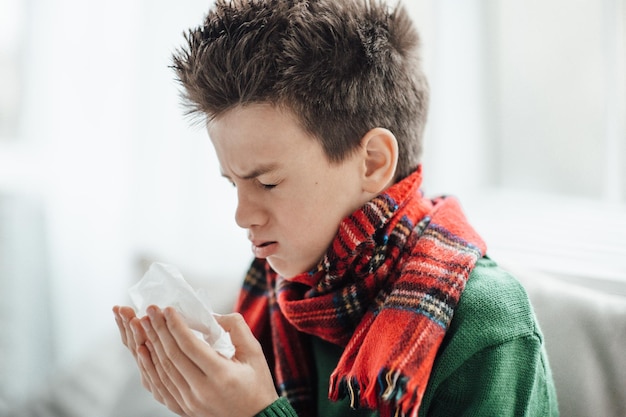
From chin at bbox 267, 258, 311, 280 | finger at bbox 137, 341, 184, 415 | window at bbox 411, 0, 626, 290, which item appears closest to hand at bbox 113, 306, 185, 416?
finger at bbox 137, 341, 184, 415

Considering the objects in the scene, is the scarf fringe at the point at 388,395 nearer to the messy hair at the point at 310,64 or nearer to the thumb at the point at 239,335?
the thumb at the point at 239,335

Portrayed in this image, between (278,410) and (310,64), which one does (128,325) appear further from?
(310,64)

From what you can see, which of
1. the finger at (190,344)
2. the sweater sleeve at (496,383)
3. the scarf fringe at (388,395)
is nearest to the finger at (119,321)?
the finger at (190,344)

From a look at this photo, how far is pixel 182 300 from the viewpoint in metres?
0.97

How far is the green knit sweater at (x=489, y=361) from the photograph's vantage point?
2.82 feet

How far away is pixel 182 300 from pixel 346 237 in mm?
245

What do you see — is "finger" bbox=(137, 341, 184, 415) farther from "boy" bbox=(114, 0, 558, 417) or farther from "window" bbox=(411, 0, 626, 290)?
"window" bbox=(411, 0, 626, 290)

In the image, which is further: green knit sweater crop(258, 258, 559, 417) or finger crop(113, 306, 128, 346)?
finger crop(113, 306, 128, 346)

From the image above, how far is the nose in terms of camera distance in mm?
955

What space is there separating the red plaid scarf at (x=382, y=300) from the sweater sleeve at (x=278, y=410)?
83mm

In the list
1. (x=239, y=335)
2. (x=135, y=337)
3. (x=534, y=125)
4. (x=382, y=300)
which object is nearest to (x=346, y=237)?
(x=382, y=300)

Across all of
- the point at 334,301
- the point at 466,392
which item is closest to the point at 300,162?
the point at 334,301

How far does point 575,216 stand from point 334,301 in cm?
69

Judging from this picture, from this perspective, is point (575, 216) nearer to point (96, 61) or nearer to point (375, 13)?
point (375, 13)
